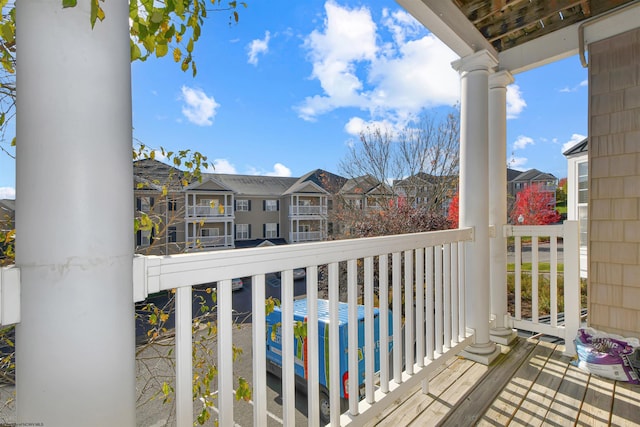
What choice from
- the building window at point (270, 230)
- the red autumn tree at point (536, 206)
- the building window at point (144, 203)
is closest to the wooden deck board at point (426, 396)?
the building window at point (144, 203)

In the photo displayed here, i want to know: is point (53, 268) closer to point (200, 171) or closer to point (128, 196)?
point (128, 196)

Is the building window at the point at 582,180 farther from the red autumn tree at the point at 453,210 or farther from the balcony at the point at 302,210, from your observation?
the balcony at the point at 302,210

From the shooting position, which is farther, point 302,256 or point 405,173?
point 405,173

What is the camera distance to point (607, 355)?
203 cm

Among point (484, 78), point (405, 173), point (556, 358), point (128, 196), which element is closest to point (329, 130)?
point (405, 173)

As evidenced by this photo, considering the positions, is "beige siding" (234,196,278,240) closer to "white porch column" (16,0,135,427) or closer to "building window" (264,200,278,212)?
"building window" (264,200,278,212)

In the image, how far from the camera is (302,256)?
1.17 meters

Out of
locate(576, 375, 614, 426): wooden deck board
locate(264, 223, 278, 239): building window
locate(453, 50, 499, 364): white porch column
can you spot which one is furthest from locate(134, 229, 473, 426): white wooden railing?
locate(264, 223, 278, 239): building window

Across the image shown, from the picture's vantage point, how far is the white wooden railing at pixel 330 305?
892 millimetres

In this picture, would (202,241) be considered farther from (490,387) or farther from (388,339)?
(490,387)

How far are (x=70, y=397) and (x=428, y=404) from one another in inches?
67.7

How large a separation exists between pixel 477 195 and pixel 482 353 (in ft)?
3.69

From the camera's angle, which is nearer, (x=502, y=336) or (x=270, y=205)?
(x=502, y=336)

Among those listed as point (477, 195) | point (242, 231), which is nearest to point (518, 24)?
point (477, 195)
